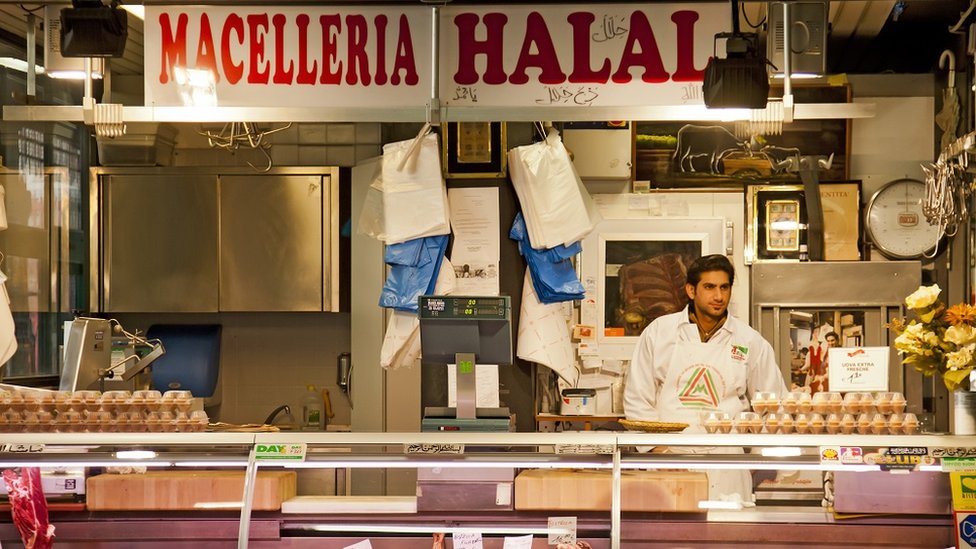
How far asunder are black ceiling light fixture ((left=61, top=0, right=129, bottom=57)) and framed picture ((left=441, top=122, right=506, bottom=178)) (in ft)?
5.70

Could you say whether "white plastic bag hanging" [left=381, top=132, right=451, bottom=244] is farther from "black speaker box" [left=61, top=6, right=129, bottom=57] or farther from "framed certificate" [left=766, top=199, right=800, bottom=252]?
"framed certificate" [left=766, top=199, right=800, bottom=252]

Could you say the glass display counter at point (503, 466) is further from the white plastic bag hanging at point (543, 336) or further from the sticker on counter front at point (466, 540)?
the white plastic bag hanging at point (543, 336)

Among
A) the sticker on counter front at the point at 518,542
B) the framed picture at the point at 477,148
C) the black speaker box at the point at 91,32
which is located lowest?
the sticker on counter front at the point at 518,542

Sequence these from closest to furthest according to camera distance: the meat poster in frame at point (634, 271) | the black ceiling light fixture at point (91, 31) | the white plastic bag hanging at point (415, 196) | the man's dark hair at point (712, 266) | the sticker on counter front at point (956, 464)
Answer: the sticker on counter front at point (956, 464)
the black ceiling light fixture at point (91, 31)
the white plastic bag hanging at point (415, 196)
the man's dark hair at point (712, 266)
the meat poster in frame at point (634, 271)

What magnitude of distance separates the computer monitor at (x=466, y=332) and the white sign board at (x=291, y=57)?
980 mm

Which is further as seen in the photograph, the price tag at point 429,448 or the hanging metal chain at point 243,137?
the hanging metal chain at point 243,137

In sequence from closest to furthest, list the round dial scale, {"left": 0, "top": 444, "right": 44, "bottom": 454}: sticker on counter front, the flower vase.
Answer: the flower vase → {"left": 0, "top": 444, "right": 44, "bottom": 454}: sticker on counter front → the round dial scale

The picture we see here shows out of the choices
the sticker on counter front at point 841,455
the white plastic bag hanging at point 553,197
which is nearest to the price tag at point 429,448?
the sticker on counter front at point 841,455

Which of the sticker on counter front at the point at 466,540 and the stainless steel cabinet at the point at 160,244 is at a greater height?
the stainless steel cabinet at the point at 160,244

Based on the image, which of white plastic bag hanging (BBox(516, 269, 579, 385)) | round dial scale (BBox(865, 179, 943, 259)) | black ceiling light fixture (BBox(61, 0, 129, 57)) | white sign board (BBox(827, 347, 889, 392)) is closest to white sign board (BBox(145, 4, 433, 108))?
black ceiling light fixture (BBox(61, 0, 129, 57))

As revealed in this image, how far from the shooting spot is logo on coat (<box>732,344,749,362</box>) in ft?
16.9

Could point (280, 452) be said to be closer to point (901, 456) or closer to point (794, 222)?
point (901, 456)

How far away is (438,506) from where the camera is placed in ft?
11.7

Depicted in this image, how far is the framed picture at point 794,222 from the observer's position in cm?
638
